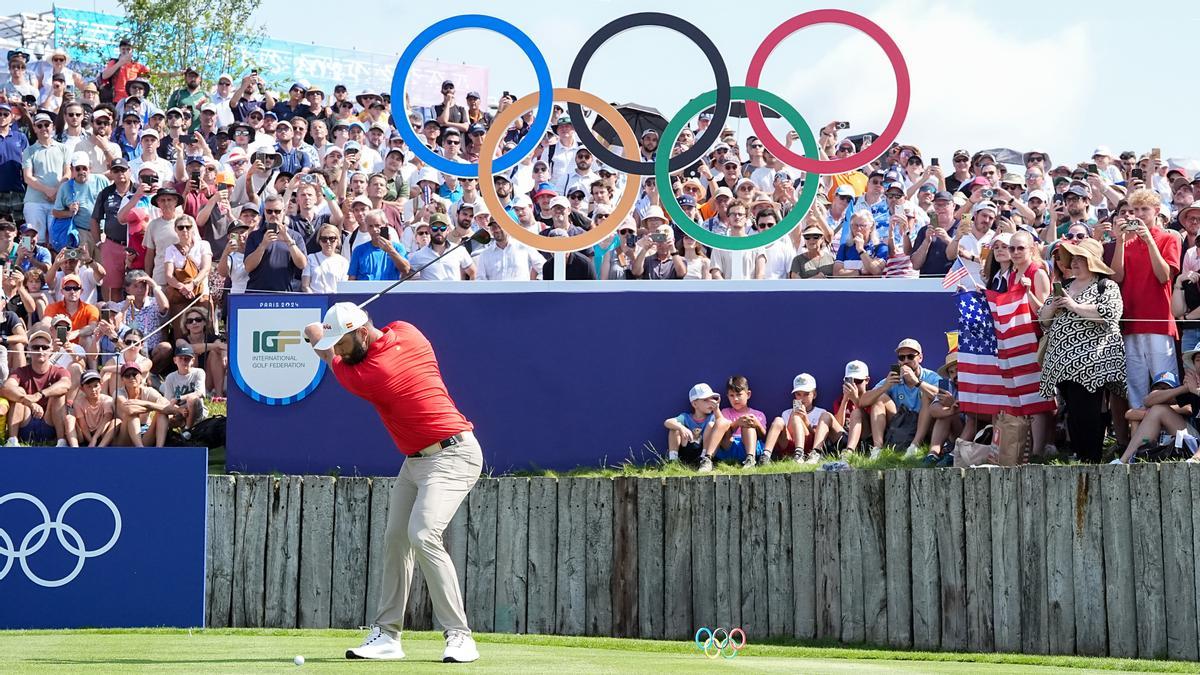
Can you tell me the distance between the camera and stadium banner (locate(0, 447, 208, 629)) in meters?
12.0

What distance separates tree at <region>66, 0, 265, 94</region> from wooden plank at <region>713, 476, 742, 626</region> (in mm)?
22304

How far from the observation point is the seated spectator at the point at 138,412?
14102mm

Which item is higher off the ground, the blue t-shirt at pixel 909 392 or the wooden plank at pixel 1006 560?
the blue t-shirt at pixel 909 392

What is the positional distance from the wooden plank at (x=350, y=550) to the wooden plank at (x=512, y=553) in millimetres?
1104

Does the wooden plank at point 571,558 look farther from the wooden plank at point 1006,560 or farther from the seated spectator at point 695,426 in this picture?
the wooden plank at point 1006,560

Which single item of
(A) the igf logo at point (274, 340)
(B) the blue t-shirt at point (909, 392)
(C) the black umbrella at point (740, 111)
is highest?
(C) the black umbrella at point (740, 111)

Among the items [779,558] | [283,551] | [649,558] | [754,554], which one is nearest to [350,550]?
[283,551]

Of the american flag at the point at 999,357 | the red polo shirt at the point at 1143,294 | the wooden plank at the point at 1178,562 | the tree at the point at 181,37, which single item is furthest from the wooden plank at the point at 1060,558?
the tree at the point at 181,37

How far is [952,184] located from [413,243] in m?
6.59

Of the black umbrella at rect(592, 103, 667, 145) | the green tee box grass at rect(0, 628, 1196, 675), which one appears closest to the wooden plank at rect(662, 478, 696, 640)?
the green tee box grass at rect(0, 628, 1196, 675)

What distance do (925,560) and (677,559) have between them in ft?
6.57

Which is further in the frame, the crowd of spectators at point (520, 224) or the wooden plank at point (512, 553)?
the wooden plank at point (512, 553)

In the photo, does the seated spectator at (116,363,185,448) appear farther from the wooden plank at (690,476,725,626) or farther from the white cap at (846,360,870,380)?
the white cap at (846,360,870,380)

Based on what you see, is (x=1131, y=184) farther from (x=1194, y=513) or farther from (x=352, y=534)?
(x=352, y=534)
